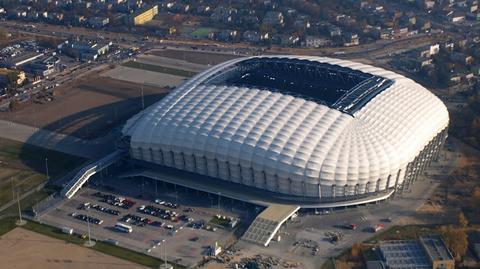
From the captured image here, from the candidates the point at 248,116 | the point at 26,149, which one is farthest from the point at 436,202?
the point at 26,149

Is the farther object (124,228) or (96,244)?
(124,228)

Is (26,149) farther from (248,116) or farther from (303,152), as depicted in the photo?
(303,152)

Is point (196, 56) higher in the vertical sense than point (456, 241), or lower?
higher

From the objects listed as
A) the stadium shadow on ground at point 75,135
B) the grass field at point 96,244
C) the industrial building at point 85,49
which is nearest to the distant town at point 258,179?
the grass field at point 96,244

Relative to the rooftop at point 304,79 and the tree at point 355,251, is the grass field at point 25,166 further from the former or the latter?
the tree at point 355,251

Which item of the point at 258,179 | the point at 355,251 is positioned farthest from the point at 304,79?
the point at 355,251

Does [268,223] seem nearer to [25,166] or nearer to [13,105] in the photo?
[25,166]

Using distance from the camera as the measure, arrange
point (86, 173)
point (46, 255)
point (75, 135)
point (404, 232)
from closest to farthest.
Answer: point (46, 255)
point (404, 232)
point (86, 173)
point (75, 135)
